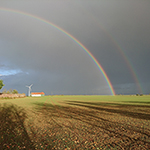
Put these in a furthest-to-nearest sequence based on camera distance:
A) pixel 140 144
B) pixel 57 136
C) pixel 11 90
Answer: pixel 11 90 < pixel 57 136 < pixel 140 144

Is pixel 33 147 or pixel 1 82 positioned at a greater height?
pixel 1 82

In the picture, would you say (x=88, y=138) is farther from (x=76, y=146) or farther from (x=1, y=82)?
(x=1, y=82)

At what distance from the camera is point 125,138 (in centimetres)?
820

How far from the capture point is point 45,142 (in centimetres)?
762

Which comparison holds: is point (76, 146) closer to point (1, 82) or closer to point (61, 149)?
point (61, 149)

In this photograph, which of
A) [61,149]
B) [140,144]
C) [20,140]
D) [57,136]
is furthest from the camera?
[57,136]

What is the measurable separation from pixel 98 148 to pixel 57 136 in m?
3.31

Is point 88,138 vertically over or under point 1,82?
under

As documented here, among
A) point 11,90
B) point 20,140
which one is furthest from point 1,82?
point 20,140

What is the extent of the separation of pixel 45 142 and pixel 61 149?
151cm

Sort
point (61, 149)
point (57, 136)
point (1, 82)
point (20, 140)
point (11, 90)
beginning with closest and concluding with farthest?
point (61, 149), point (20, 140), point (57, 136), point (1, 82), point (11, 90)

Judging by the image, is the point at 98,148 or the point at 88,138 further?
the point at 88,138

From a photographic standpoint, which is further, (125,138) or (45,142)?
(125,138)

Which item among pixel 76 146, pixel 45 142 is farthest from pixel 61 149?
pixel 45 142
